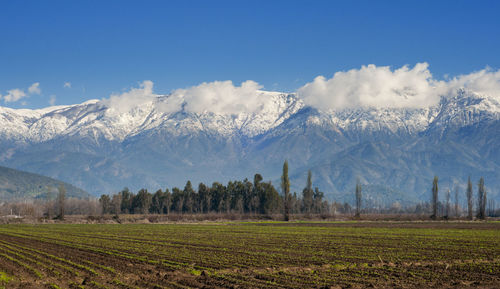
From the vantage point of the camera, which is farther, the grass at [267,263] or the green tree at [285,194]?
the green tree at [285,194]

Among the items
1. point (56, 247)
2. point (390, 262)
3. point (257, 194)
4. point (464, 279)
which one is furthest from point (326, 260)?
point (257, 194)

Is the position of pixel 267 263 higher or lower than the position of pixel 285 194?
lower

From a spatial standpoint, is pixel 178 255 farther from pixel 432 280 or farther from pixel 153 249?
pixel 432 280

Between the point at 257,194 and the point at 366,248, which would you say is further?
the point at 257,194

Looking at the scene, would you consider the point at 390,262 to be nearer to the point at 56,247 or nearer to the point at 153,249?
the point at 153,249

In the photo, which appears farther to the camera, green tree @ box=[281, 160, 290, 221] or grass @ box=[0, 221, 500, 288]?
green tree @ box=[281, 160, 290, 221]

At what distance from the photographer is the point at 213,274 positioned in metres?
33.3

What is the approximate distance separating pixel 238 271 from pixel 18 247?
26.4 metres

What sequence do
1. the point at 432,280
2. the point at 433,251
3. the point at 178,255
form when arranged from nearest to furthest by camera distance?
the point at 432,280
the point at 178,255
the point at 433,251

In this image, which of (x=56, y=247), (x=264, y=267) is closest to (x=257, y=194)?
(x=56, y=247)

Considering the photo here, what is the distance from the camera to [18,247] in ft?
168

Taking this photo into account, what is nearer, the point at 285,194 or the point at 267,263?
the point at 267,263

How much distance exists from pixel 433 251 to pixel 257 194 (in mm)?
151269

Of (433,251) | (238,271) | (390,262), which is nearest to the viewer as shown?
→ (238,271)
